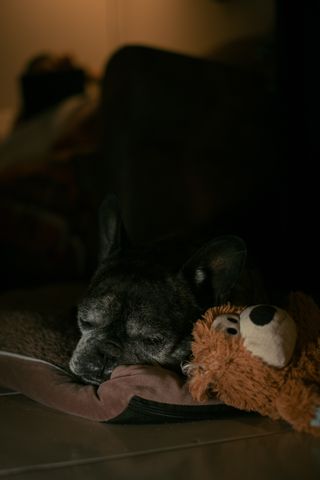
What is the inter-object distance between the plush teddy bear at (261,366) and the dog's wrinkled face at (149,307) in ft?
0.45

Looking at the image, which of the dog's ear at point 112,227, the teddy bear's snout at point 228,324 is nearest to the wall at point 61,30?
the dog's ear at point 112,227

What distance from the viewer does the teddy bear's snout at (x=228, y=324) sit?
130 centimetres

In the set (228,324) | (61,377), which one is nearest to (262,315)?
(228,324)

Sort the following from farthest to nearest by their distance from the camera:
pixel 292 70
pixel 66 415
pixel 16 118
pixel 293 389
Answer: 1. pixel 16 118
2. pixel 292 70
3. pixel 66 415
4. pixel 293 389

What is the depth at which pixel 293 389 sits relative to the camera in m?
1.21

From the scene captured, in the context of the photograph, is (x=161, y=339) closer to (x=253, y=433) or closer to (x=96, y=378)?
(x=96, y=378)

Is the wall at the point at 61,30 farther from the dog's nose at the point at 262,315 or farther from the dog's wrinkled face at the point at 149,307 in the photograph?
the dog's nose at the point at 262,315

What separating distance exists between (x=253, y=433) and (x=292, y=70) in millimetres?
1917

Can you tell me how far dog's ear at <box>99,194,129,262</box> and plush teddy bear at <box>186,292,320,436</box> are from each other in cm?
49

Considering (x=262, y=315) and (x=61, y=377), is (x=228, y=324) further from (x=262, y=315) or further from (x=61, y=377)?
(x=61, y=377)

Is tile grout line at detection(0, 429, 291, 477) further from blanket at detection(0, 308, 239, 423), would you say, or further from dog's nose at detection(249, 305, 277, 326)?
dog's nose at detection(249, 305, 277, 326)

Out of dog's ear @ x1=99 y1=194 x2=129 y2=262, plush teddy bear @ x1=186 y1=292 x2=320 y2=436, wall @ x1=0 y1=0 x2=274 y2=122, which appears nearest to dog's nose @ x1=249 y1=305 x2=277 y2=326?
plush teddy bear @ x1=186 y1=292 x2=320 y2=436

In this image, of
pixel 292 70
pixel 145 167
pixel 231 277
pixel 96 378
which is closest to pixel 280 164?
pixel 292 70

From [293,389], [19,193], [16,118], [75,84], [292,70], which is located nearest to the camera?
[293,389]
